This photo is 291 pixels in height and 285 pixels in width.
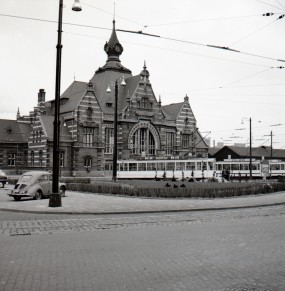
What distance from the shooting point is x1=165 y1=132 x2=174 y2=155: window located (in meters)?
72.4

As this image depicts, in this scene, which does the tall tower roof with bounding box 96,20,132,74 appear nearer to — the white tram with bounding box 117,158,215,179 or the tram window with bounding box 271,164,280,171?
the white tram with bounding box 117,158,215,179

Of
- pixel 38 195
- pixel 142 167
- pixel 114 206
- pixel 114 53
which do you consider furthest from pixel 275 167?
pixel 114 206

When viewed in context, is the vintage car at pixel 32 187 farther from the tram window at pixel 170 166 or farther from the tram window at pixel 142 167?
the tram window at pixel 142 167

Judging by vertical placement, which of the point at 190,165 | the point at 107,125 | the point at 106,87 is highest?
the point at 106,87

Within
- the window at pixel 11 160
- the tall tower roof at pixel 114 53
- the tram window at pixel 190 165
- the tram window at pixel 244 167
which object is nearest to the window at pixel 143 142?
the tall tower roof at pixel 114 53

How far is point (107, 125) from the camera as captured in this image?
215 ft

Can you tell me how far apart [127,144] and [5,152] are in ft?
60.4

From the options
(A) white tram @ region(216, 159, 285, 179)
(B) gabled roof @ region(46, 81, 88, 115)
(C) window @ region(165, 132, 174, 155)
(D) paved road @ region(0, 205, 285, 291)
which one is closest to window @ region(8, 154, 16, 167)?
(B) gabled roof @ region(46, 81, 88, 115)

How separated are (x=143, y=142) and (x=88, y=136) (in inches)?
432

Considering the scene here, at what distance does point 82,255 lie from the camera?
8.24 meters

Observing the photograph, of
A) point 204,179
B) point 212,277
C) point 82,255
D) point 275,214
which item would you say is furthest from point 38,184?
point 204,179

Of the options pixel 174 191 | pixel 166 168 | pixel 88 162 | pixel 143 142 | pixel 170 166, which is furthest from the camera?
pixel 143 142

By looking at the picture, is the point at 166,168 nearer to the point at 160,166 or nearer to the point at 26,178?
the point at 160,166

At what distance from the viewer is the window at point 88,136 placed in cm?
6203
